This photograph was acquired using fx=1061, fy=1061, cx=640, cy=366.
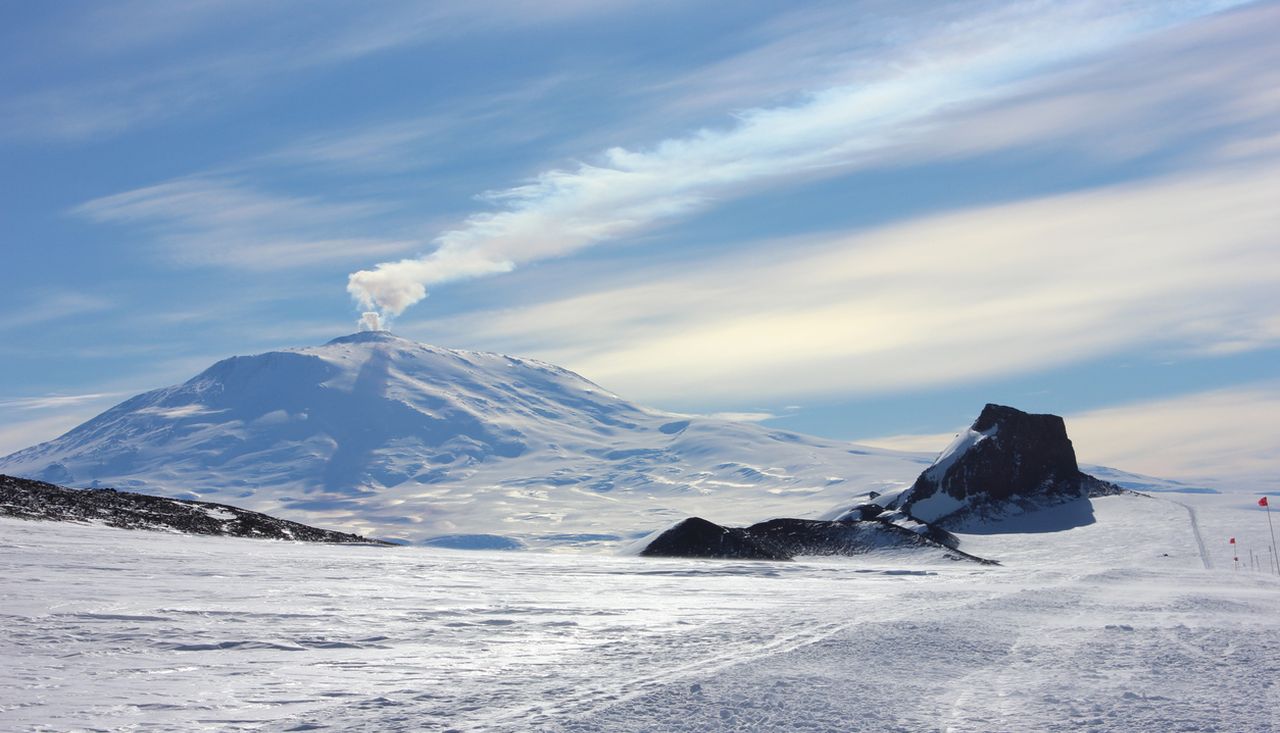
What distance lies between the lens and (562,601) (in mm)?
26422

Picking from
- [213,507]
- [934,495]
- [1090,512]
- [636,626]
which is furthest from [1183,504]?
[636,626]

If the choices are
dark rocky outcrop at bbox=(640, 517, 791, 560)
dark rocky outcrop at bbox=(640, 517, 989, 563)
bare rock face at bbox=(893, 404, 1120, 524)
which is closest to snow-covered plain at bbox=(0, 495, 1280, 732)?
dark rocky outcrop at bbox=(640, 517, 791, 560)

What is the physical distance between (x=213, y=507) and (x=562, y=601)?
3059 cm

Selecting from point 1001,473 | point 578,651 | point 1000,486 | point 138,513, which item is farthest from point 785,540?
point 578,651

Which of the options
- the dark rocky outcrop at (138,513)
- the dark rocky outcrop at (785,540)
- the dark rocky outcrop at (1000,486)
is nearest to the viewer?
the dark rocky outcrop at (138,513)

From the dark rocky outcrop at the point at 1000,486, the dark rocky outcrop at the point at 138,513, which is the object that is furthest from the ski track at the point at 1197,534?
the dark rocky outcrop at the point at 138,513

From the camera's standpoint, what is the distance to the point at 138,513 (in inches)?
1757

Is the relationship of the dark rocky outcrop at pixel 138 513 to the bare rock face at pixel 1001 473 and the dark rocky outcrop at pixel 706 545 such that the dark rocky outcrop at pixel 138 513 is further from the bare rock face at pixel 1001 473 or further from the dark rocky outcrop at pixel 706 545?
the bare rock face at pixel 1001 473

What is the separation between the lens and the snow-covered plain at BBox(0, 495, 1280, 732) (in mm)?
12969

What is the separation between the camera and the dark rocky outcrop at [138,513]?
135 ft

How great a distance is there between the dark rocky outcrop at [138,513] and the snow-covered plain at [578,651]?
7028 millimetres

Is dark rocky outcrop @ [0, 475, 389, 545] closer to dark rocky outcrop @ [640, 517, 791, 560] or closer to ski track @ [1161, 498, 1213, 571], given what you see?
dark rocky outcrop @ [640, 517, 791, 560]

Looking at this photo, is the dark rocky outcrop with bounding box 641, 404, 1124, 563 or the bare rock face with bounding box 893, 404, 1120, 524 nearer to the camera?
the dark rocky outcrop with bounding box 641, 404, 1124, 563

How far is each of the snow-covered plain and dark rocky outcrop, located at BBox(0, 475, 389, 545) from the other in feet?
23.1
